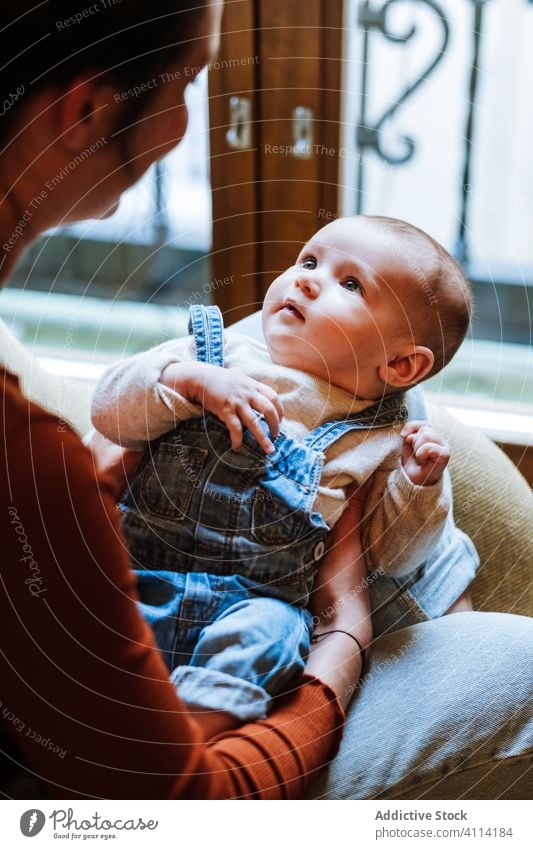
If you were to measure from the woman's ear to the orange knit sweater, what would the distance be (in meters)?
0.14

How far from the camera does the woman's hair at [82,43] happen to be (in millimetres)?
491

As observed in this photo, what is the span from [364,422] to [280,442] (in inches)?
2.1

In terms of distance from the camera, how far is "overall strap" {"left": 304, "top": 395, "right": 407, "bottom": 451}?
531 millimetres

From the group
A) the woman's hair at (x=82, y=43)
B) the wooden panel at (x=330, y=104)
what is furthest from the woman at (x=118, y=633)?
the wooden panel at (x=330, y=104)

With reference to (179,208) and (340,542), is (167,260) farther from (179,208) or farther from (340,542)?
(340,542)

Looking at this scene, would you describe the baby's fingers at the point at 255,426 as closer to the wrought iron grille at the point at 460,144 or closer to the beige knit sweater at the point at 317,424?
the beige knit sweater at the point at 317,424

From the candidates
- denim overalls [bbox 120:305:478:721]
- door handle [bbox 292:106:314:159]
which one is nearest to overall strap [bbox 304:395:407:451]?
denim overalls [bbox 120:305:478:721]

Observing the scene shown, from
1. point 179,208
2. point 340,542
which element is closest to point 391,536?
point 340,542

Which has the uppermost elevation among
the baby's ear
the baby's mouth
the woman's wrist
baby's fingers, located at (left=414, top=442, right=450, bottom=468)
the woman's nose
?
the woman's nose

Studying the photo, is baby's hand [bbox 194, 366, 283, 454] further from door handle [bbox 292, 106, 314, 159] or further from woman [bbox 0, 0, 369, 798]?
door handle [bbox 292, 106, 314, 159]

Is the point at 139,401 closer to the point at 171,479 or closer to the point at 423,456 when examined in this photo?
the point at 171,479

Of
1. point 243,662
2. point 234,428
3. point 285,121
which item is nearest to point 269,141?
point 285,121

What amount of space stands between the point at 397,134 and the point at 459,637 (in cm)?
35

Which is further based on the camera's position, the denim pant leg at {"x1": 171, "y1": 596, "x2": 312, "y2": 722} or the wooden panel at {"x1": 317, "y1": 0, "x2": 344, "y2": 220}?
the wooden panel at {"x1": 317, "y1": 0, "x2": 344, "y2": 220}
